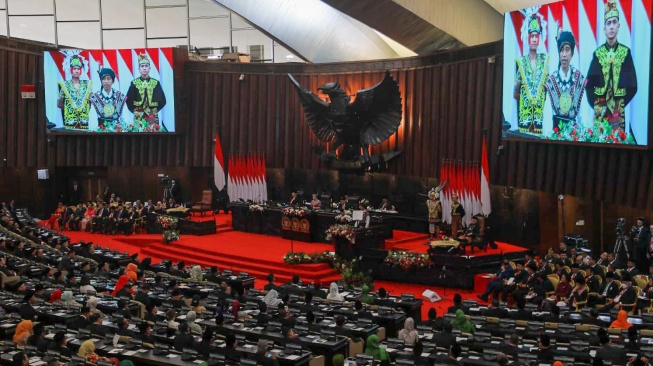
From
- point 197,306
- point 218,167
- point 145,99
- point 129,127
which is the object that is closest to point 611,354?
point 197,306

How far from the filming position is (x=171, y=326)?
1209 cm

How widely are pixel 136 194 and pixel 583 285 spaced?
20.0 meters

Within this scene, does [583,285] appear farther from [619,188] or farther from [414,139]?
[414,139]

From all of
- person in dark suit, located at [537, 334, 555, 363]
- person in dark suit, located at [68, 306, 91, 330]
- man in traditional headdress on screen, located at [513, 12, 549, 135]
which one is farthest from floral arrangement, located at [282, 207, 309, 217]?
person in dark suit, located at [537, 334, 555, 363]

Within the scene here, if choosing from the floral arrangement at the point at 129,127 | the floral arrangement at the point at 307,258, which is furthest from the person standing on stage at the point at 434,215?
the floral arrangement at the point at 129,127

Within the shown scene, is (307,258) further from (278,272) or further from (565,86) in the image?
(565,86)

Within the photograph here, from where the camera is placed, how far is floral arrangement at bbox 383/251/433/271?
18.3m

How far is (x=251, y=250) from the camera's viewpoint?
2150 cm

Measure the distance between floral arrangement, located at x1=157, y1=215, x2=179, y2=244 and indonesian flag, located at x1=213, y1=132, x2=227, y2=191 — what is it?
2.27 meters

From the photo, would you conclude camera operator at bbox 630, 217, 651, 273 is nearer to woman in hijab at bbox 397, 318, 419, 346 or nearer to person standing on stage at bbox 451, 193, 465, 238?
person standing on stage at bbox 451, 193, 465, 238

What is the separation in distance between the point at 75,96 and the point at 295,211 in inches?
407

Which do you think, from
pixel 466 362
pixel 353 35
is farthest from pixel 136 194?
pixel 466 362

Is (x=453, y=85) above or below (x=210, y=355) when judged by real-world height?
above

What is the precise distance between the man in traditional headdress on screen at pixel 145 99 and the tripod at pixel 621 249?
53.9ft
